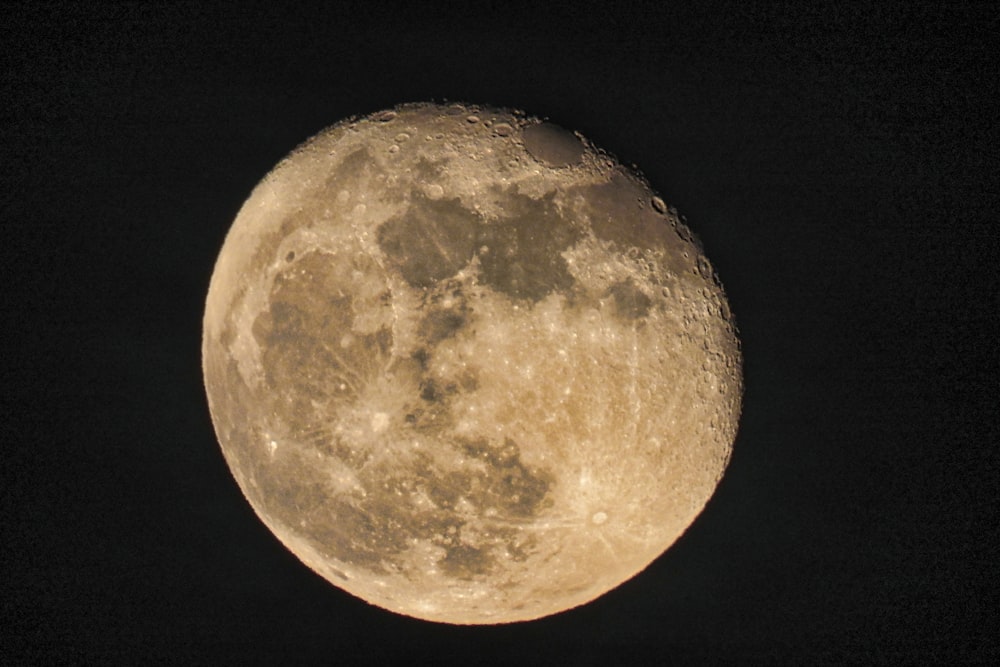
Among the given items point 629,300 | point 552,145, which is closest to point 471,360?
point 629,300

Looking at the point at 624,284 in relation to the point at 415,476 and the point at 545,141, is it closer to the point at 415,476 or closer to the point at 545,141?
the point at 545,141

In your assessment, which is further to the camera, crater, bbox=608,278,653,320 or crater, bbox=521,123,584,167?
crater, bbox=521,123,584,167

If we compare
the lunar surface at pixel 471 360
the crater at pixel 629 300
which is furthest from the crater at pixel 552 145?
the crater at pixel 629 300

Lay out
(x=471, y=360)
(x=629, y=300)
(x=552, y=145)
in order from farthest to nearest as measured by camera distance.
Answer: (x=552, y=145)
(x=629, y=300)
(x=471, y=360)

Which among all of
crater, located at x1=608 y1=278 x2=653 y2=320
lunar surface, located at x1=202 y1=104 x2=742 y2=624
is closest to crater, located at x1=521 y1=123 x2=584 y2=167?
lunar surface, located at x1=202 y1=104 x2=742 y2=624

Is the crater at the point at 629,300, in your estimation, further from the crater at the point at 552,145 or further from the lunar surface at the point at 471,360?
the crater at the point at 552,145

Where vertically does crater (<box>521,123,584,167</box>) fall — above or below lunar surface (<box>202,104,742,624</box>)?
above

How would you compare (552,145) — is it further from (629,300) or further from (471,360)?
(471,360)

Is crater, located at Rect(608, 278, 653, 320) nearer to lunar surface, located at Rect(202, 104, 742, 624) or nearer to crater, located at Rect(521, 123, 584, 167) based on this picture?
lunar surface, located at Rect(202, 104, 742, 624)
